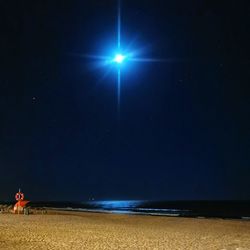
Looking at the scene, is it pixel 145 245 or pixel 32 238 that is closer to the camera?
pixel 145 245

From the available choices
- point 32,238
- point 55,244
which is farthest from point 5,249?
point 32,238

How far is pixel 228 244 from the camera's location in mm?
17219

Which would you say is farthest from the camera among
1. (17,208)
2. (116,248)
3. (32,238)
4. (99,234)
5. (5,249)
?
(17,208)

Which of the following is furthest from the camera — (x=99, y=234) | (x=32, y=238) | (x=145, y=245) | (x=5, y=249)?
(x=99, y=234)

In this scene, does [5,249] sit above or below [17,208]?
below

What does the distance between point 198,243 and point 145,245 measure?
242 cm

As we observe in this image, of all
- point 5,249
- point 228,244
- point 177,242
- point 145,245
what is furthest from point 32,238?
point 228,244

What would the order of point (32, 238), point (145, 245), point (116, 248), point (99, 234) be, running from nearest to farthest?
point (116, 248), point (145, 245), point (32, 238), point (99, 234)

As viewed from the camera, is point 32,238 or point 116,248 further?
point 32,238

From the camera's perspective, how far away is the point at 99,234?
19.6 m

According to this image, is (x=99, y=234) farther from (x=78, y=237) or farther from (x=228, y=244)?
(x=228, y=244)

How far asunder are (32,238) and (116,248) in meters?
3.95

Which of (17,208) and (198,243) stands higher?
(17,208)

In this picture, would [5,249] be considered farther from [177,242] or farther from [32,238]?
[177,242]
